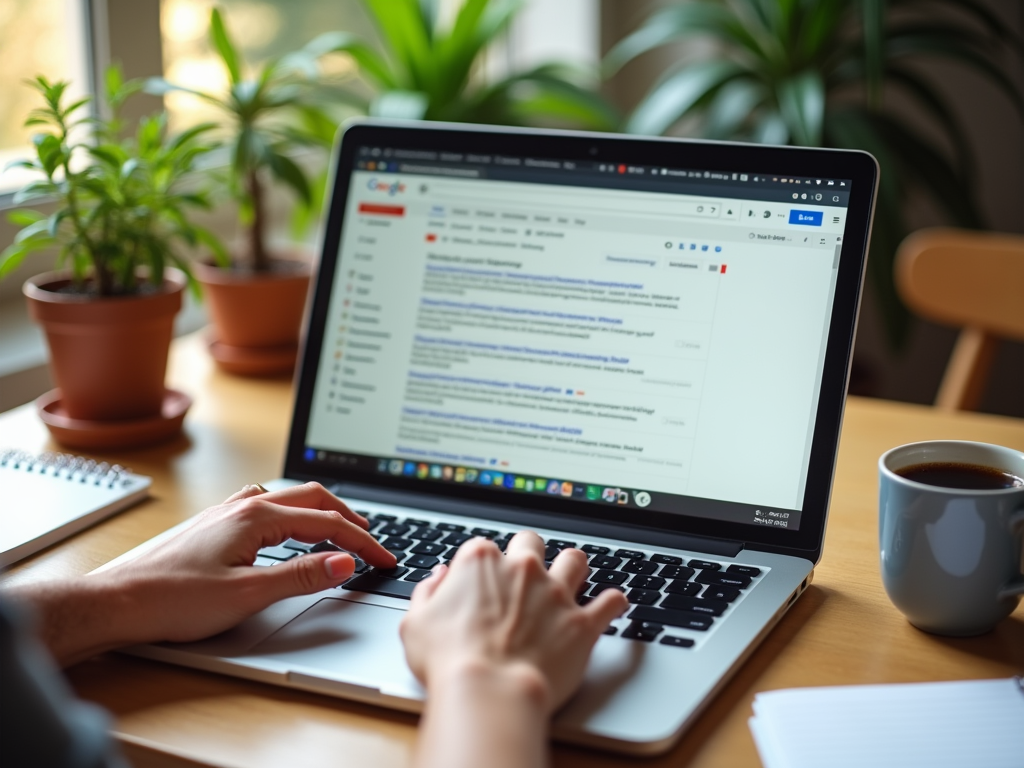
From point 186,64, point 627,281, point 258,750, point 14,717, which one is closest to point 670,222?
point 627,281

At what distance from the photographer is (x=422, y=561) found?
772 millimetres

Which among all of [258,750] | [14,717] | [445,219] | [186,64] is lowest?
[258,750]

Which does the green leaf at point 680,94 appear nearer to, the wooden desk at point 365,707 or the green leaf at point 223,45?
the green leaf at point 223,45

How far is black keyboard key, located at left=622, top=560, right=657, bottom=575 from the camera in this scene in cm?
75

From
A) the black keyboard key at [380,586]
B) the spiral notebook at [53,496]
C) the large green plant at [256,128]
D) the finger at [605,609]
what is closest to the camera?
the finger at [605,609]

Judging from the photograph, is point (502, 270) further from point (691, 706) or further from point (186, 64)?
point (186, 64)

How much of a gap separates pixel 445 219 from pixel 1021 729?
0.59m

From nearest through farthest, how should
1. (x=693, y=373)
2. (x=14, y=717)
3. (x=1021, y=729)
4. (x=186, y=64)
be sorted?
(x=14, y=717) → (x=1021, y=729) → (x=693, y=373) → (x=186, y=64)

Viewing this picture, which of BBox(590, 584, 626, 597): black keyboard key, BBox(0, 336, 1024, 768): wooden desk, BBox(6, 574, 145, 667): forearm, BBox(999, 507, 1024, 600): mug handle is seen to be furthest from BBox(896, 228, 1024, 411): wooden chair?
BBox(6, 574, 145, 667): forearm

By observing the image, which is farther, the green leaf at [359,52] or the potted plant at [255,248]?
the green leaf at [359,52]

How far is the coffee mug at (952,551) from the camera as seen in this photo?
657mm

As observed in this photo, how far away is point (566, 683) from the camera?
58 cm

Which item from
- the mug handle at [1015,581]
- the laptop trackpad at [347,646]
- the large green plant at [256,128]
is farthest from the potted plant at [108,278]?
the mug handle at [1015,581]

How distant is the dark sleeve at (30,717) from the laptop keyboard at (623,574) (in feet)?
1.12
